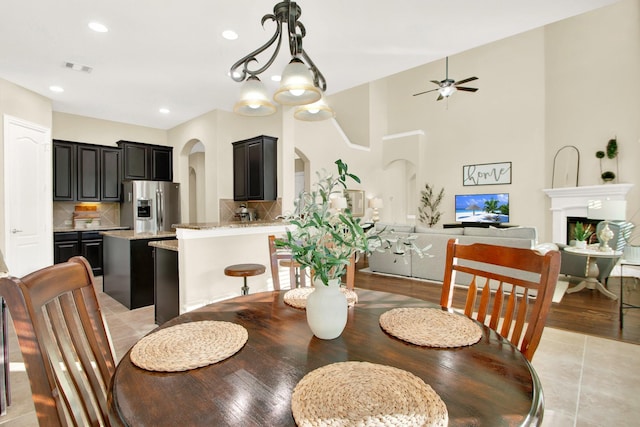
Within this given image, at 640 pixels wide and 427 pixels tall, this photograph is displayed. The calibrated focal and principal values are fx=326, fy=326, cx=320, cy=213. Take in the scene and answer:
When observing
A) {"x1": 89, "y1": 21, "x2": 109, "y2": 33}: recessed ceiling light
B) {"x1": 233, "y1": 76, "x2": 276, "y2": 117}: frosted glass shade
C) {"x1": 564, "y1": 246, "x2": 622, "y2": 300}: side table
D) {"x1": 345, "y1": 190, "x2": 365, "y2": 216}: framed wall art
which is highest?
{"x1": 89, "y1": 21, "x2": 109, "y2": 33}: recessed ceiling light

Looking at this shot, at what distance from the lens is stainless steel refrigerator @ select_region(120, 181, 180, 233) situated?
5602 millimetres

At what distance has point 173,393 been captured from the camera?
2.54ft

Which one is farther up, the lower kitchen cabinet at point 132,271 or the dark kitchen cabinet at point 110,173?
the dark kitchen cabinet at point 110,173

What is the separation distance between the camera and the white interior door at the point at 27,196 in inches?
162

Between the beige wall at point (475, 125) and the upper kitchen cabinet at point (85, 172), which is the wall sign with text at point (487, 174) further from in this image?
the upper kitchen cabinet at point (85, 172)

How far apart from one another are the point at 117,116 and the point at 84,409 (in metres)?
6.07

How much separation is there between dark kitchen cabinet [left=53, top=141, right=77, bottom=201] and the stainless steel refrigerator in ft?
2.49

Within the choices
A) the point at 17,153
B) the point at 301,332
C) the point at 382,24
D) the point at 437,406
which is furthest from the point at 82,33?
the point at 437,406

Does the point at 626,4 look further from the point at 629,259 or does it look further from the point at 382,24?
the point at 382,24

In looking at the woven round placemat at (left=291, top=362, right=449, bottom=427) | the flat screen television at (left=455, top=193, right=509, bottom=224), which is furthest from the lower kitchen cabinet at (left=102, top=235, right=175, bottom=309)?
the flat screen television at (left=455, top=193, right=509, bottom=224)

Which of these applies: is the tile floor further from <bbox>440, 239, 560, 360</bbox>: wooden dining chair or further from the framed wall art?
the framed wall art

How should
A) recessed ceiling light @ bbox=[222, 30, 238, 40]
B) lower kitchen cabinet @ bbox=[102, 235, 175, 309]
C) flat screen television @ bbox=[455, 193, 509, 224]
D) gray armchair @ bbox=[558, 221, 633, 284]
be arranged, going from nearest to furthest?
recessed ceiling light @ bbox=[222, 30, 238, 40] < lower kitchen cabinet @ bbox=[102, 235, 175, 309] < gray armchair @ bbox=[558, 221, 633, 284] < flat screen television @ bbox=[455, 193, 509, 224]

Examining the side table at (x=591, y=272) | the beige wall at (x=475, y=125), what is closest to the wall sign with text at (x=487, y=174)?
the beige wall at (x=475, y=125)

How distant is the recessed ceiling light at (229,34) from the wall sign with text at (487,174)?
693cm
